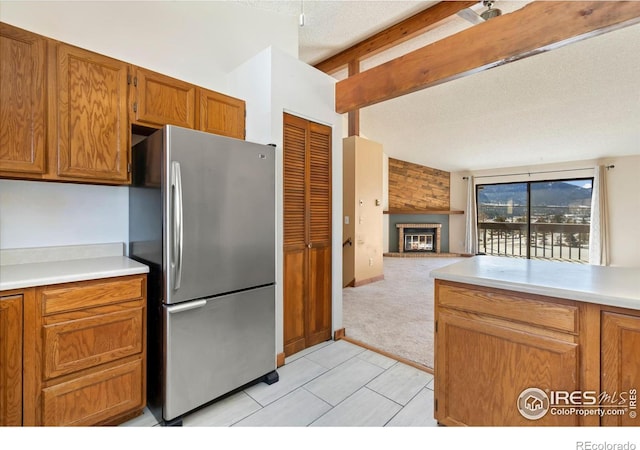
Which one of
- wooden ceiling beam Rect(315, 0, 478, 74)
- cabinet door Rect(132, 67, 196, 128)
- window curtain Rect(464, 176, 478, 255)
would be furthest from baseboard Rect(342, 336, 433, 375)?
window curtain Rect(464, 176, 478, 255)

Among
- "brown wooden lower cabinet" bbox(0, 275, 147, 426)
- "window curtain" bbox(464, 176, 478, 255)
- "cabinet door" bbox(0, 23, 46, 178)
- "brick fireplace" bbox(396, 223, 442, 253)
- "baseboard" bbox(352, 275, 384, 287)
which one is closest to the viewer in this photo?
"brown wooden lower cabinet" bbox(0, 275, 147, 426)

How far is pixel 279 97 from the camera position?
2.31 m

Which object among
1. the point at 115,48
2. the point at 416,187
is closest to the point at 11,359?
the point at 115,48

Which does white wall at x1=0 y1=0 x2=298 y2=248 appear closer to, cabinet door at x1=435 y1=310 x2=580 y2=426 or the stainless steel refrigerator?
the stainless steel refrigerator

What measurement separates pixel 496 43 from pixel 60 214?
3.13 metres

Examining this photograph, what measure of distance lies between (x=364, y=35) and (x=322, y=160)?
2.17m

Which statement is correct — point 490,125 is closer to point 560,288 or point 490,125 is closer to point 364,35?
point 364,35

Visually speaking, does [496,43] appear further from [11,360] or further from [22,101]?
[11,360]

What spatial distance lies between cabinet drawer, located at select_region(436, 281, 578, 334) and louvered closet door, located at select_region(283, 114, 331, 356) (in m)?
1.25

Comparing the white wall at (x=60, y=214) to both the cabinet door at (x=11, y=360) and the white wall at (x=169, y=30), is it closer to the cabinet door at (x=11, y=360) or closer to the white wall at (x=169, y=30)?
the cabinet door at (x=11, y=360)

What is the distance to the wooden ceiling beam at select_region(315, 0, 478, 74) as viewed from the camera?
10.1 ft

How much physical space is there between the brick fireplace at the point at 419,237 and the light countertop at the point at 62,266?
7014mm

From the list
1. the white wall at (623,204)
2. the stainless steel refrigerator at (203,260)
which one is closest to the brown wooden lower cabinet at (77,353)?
the stainless steel refrigerator at (203,260)

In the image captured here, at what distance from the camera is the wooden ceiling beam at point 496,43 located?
1.65 m
